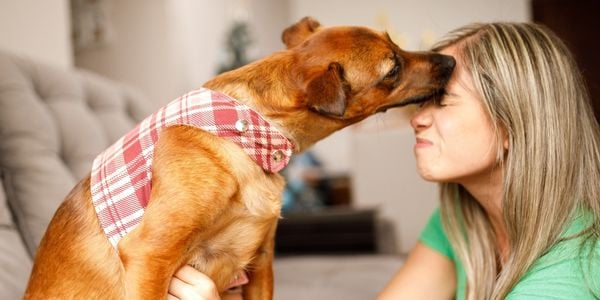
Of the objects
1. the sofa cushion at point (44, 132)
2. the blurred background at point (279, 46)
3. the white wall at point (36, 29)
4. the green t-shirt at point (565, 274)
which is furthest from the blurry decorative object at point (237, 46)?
the green t-shirt at point (565, 274)

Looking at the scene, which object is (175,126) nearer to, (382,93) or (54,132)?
(382,93)

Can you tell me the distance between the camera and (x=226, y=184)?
1051 mm

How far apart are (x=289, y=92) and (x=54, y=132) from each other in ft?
2.64

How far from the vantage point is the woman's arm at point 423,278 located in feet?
5.11

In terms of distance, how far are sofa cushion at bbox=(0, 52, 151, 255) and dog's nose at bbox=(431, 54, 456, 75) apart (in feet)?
3.33

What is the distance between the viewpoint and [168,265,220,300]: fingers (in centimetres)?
110

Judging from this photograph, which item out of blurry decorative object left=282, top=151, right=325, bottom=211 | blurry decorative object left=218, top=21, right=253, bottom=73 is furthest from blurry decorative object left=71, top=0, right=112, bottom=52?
blurry decorative object left=282, top=151, right=325, bottom=211

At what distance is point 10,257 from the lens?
132 centimetres

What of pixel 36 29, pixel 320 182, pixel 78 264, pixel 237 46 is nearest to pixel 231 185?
pixel 78 264

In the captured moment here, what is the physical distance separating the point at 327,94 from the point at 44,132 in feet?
2.88

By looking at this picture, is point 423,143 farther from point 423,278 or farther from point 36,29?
point 36,29

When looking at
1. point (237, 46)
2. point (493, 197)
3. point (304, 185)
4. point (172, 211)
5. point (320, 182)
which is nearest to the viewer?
point (172, 211)

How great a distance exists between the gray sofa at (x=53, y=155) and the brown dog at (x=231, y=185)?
253mm

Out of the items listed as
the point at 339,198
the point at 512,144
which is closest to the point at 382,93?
the point at 512,144
